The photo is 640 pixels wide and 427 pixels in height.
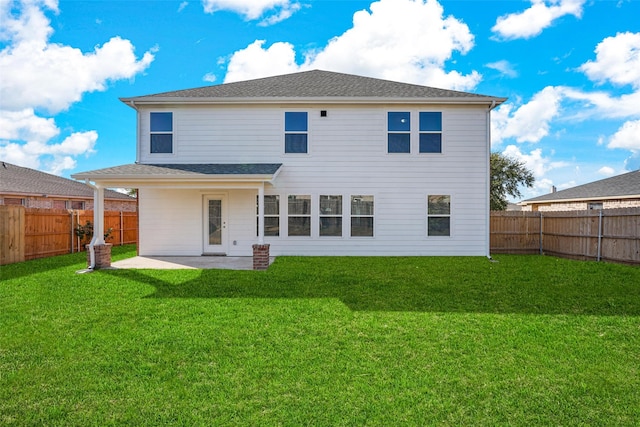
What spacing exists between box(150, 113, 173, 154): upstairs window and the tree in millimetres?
23533

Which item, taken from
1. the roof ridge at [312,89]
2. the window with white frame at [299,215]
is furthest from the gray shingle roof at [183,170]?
the roof ridge at [312,89]

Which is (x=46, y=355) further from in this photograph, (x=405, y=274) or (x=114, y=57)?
(x=114, y=57)

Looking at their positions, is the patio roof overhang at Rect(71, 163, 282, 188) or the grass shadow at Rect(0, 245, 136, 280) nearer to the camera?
the grass shadow at Rect(0, 245, 136, 280)

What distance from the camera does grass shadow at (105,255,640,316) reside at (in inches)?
236

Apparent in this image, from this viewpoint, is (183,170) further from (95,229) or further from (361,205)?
(361,205)

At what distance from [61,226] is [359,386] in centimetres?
1458

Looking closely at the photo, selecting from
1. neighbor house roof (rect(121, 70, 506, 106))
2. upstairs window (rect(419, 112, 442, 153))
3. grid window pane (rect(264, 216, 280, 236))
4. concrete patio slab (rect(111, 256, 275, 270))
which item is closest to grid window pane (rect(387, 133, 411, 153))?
upstairs window (rect(419, 112, 442, 153))

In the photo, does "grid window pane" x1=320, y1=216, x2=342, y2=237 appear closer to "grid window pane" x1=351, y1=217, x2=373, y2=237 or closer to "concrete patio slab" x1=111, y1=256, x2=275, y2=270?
"grid window pane" x1=351, y1=217, x2=373, y2=237

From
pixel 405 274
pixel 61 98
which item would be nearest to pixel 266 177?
pixel 405 274

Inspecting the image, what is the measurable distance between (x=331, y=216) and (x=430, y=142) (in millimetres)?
4376


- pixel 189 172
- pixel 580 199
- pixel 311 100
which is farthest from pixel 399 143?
pixel 580 199

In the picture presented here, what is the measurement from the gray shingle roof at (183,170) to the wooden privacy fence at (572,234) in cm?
931

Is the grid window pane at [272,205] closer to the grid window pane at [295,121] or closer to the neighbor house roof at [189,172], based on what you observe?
the neighbor house roof at [189,172]

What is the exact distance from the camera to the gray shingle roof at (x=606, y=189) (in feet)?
57.1
